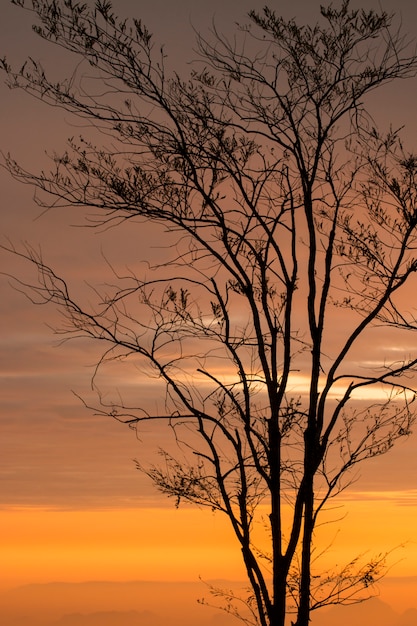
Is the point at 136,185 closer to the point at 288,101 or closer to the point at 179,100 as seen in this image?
the point at 179,100

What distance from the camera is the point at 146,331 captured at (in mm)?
13367

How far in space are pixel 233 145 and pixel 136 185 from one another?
4.47 feet

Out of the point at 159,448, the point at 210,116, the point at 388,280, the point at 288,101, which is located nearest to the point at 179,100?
the point at 210,116

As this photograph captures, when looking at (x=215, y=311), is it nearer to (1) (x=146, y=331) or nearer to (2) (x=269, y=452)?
(1) (x=146, y=331)

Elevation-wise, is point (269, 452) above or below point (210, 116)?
below

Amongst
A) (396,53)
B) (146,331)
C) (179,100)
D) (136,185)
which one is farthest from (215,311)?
(396,53)

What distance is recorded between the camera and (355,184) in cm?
1384

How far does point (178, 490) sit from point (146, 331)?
6.66ft

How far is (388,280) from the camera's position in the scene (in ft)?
44.0

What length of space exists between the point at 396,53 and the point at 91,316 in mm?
5071

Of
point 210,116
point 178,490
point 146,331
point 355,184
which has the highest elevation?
point 210,116

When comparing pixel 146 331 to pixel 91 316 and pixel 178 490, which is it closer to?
pixel 91 316

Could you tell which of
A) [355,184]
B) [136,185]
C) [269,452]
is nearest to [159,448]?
[269,452]

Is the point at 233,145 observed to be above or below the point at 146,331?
above
